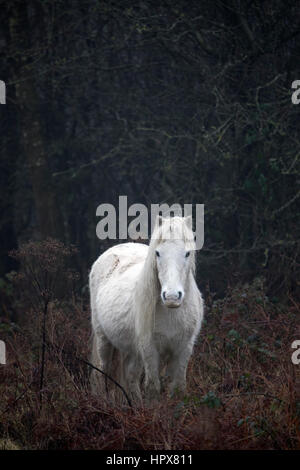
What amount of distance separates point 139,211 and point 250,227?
1844 millimetres

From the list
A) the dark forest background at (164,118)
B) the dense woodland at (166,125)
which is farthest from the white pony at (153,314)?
the dark forest background at (164,118)

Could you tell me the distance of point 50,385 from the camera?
511cm

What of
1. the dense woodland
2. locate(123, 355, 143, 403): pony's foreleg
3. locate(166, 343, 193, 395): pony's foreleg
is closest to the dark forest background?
the dense woodland

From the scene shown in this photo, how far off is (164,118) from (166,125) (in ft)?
0.38

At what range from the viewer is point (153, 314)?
511 centimetres

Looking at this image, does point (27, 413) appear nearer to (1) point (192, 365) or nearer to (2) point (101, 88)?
(1) point (192, 365)

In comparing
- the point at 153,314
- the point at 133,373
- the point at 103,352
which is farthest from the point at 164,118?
the point at 153,314

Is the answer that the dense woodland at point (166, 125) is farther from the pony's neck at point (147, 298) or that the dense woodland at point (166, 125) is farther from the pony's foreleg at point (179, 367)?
the pony's neck at point (147, 298)

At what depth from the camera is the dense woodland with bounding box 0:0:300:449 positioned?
8.72 metres

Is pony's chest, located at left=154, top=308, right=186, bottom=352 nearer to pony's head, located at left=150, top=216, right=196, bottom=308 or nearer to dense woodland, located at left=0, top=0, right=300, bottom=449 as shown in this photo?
pony's head, located at left=150, top=216, right=196, bottom=308

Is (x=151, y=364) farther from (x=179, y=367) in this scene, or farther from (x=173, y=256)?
(x=173, y=256)

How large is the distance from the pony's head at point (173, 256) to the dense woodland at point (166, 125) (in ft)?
7.10

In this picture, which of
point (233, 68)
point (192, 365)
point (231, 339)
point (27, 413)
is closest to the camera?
point (27, 413)
